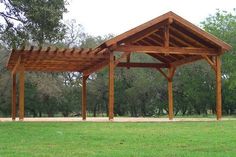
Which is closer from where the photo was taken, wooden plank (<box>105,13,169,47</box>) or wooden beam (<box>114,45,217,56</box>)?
wooden plank (<box>105,13,169,47</box>)

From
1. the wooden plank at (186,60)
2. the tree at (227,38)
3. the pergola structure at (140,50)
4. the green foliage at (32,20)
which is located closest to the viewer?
the green foliage at (32,20)

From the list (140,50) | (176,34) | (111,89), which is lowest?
(111,89)

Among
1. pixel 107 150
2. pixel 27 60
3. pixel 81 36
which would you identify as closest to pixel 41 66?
pixel 27 60

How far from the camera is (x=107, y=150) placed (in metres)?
8.22

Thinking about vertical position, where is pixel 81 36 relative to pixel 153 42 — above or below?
above

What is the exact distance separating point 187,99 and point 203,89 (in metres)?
4.31

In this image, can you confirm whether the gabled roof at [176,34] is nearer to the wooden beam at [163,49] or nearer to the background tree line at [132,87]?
the wooden beam at [163,49]

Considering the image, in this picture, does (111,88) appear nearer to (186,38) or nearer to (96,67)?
(96,67)

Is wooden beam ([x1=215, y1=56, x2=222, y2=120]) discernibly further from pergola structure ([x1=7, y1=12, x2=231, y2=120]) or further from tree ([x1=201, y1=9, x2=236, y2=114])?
tree ([x1=201, y1=9, x2=236, y2=114])

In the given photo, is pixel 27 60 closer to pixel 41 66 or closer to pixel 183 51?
pixel 41 66

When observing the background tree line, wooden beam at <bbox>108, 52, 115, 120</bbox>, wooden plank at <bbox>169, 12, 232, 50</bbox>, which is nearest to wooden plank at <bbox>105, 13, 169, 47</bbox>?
wooden plank at <bbox>169, 12, 232, 50</bbox>

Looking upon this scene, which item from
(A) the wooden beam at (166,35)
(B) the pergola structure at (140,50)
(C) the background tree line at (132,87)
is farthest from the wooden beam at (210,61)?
(C) the background tree line at (132,87)

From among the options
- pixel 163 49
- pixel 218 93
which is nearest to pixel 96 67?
pixel 163 49

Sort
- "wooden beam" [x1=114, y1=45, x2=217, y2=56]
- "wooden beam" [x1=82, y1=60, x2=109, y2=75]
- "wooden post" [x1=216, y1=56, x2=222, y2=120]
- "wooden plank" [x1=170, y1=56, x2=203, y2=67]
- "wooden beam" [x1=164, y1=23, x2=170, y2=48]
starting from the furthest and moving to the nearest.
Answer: "wooden plank" [x1=170, y1=56, x2=203, y2=67]
"wooden beam" [x1=82, y1=60, x2=109, y2=75]
"wooden post" [x1=216, y1=56, x2=222, y2=120]
"wooden beam" [x1=164, y1=23, x2=170, y2=48]
"wooden beam" [x1=114, y1=45, x2=217, y2=56]
